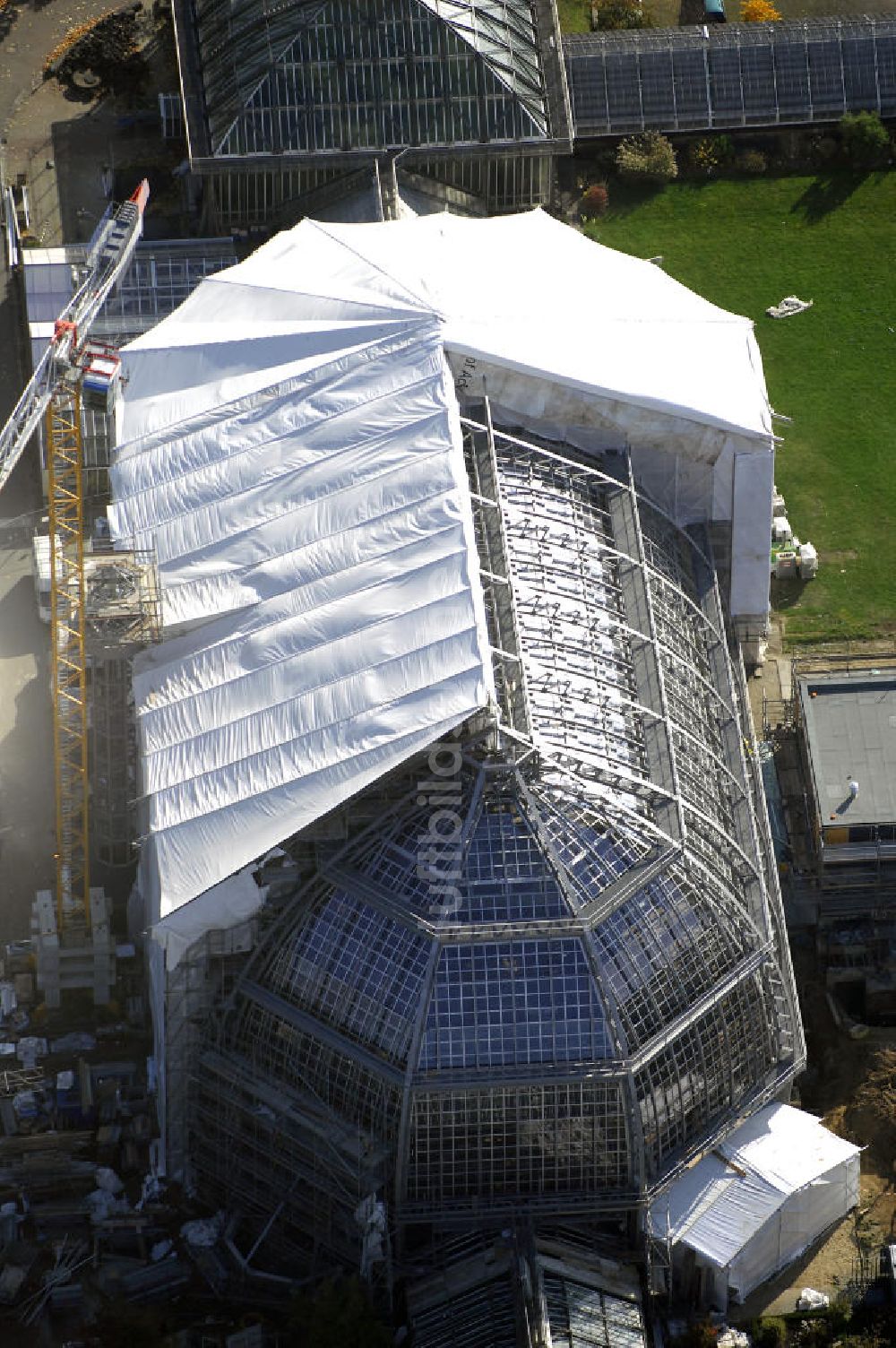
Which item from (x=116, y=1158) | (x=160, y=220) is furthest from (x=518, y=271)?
(x=116, y=1158)

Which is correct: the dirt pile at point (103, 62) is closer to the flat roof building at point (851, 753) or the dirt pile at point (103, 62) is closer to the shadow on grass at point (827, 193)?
the shadow on grass at point (827, 193)

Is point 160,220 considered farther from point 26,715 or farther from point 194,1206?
point 194,1206

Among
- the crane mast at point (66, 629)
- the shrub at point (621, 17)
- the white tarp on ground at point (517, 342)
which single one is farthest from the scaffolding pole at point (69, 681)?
the shrub at point (621, 17)

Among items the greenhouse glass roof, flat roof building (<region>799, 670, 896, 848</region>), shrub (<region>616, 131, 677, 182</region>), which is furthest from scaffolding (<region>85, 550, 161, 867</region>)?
shrub (<region>616, 131, 677, 182</region>)

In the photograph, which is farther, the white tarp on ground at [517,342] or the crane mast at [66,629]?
the white tarp on ground at [517,342]

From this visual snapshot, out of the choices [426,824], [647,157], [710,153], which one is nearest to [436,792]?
[426,824]

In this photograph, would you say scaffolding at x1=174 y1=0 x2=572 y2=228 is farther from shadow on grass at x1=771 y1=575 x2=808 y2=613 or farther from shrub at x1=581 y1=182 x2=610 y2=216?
shadow on grass at x1=771 y1=575 x2=808 y2=613
